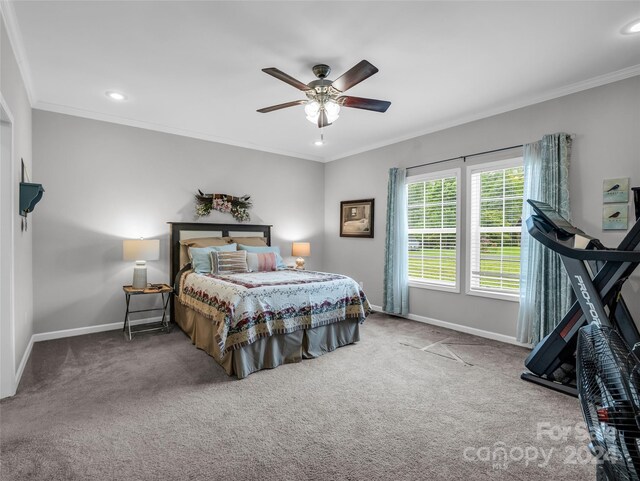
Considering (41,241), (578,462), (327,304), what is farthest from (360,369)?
(41,241)

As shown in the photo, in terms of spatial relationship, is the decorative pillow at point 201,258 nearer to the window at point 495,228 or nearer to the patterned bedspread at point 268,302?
the patterned bedspread at point 268,302

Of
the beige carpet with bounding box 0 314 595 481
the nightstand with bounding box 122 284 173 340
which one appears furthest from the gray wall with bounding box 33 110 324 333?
the beige carpet with bounding box 0 314 595 481

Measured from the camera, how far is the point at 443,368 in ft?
10.5

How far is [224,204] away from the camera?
5246mm

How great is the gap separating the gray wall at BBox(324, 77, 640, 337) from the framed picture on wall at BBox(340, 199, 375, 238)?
0.36ft

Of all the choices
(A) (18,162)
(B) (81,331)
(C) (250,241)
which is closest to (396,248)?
(C) (250,241)

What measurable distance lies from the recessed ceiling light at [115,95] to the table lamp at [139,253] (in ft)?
5.37

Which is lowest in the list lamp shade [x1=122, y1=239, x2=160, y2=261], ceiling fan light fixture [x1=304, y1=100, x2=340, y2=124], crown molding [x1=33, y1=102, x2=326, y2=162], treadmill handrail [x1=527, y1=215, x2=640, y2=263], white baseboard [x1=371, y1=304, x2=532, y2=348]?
white baseboard [x1=371, y1=304, x2=532, y2=348]

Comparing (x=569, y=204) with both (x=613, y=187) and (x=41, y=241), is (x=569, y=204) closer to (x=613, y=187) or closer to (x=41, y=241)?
(x=613, y=187)

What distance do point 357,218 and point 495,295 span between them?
100 inches

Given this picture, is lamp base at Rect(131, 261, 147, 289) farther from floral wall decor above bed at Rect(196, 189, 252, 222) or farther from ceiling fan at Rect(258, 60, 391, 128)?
ceiling fan at Rect(258, 60, 391, 128)

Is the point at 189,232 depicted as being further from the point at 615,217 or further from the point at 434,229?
the point at 615,217

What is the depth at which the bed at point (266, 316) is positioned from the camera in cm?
298

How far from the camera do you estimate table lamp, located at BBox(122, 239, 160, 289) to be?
4.10 metres
